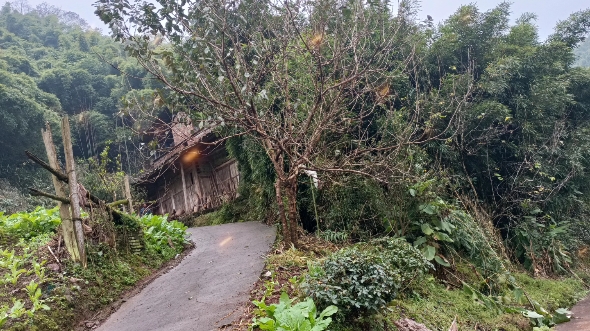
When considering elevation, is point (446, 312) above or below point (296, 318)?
below

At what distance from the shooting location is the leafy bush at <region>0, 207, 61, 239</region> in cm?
722

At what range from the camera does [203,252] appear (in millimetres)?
7895

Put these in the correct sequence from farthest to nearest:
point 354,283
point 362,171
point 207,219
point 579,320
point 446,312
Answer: point 207,219
point 579,320
point 362,171
point 446,312
point 354,283

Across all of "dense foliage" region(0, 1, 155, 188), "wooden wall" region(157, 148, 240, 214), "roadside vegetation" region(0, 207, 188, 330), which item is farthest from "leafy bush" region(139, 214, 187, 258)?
"dense foliage" region(0, 1, 155, 188)

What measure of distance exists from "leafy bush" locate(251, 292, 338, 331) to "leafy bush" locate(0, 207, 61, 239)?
5430 millimetres

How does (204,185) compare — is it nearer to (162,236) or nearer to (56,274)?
(162,236)

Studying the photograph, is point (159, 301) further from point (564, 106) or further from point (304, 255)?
point (564, 106)

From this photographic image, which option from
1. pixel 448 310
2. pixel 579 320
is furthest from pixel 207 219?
pixel 579 320

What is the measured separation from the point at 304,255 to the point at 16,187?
59.2 feet

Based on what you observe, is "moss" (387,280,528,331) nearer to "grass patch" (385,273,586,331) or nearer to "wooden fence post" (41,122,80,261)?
"grass patch" (385,273,586,331)

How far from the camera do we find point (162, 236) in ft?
26.7

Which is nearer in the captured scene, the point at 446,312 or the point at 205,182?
the point at 446,312

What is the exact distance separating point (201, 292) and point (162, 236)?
10.4 feet

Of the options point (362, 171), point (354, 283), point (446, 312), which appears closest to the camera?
point (354, 283)
